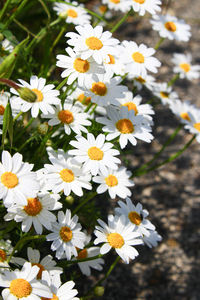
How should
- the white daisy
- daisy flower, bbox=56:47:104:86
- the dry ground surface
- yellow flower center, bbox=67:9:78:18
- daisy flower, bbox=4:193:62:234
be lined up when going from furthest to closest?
the dry ground surface < yellow flower center, bbox=67:9:78:18 < the white daisy < daisy flower, bbox=56:47:104:86 < daisy flower, bbox=4:193:62:234

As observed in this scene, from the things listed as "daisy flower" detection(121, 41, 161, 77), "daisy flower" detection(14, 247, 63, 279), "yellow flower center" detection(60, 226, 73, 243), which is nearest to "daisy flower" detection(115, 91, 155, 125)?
"daisy flower" detection(121, 41, 161, 77)

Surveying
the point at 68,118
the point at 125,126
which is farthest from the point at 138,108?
the point at 68,118

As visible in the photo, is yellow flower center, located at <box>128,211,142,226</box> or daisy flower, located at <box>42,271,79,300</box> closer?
daisy flower, located at <box>42,271,79,300</box>

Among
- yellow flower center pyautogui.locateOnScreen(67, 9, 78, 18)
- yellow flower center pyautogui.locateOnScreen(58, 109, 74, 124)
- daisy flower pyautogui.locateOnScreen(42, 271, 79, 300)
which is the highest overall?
yellow flower center pyautogui.locateOnScreen(67, 9, 78, 18)

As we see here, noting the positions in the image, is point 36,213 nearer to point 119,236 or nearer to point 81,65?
point 119,236

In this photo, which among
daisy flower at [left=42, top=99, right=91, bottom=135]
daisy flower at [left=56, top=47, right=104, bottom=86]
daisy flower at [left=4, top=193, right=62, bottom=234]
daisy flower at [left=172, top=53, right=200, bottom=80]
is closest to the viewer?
daisy flower at [left=4, top=193, right=62, bottom=234]

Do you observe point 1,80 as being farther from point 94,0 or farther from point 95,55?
point 94,0

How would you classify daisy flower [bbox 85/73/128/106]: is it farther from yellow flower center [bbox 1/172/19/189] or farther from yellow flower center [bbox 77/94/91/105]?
yellow flower center [bbox 1/172/19/189]
